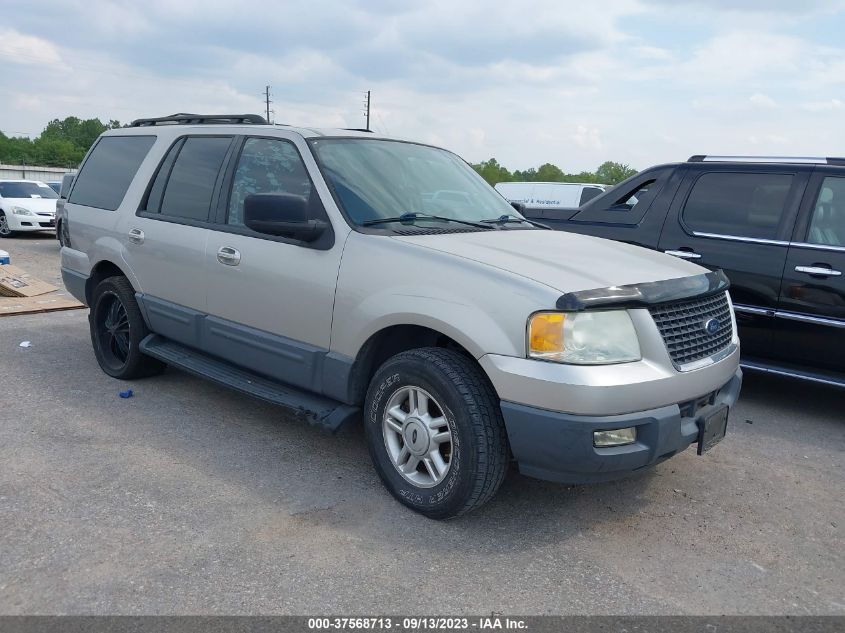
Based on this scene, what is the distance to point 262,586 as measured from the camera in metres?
A: 2.81

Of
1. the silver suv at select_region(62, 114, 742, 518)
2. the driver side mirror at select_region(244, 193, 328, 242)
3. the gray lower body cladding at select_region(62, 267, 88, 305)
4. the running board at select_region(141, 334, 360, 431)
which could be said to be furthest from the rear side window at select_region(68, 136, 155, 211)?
the driver side mirror at select_region(244, 193, 328, 242)

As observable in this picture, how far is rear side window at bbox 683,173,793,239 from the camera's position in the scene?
527 centimetres

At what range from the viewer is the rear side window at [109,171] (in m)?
5.32

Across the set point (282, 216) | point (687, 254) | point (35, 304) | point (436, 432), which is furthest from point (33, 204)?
point (436, 432)

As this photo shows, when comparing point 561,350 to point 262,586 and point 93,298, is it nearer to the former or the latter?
point 262,586

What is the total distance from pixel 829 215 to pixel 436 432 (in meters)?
3.56

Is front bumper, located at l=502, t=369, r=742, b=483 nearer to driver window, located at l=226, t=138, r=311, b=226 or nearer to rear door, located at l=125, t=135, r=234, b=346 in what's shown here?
driver window, located at l=226, t=138, r=311, b=226

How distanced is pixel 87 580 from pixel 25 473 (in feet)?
4.01

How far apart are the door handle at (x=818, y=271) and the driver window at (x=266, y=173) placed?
3.48m

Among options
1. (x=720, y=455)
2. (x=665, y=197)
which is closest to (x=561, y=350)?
(x=720, y=455)

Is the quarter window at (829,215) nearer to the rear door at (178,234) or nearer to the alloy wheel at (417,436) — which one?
the alloy wheel at (417,436)

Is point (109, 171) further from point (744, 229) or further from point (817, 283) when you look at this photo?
point (817, 283)

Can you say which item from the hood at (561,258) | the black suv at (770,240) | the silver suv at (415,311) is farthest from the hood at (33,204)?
the hood at (561,258)

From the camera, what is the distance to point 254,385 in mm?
4195
